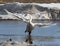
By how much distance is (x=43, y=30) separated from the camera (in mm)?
27484

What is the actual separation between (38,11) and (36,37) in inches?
741

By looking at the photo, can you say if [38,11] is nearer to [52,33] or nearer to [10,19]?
[10,19]

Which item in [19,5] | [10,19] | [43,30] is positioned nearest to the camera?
[43,30]

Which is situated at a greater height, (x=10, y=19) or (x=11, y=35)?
(x=11, y=35)

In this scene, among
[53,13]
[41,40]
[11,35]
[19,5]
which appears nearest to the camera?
[41,40]

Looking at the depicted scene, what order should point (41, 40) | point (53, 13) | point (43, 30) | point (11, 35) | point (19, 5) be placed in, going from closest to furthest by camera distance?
point (41, 40)
point (11, 35)
point (43, 30)
point (53, 13)
point (19, 5)

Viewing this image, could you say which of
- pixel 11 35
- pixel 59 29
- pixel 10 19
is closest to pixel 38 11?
pixel 10 19

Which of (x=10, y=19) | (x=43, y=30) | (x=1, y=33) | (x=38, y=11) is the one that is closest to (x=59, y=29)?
(x=43, y=30)

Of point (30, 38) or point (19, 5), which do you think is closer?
point (30, 38)

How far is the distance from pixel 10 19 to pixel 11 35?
13604 mm

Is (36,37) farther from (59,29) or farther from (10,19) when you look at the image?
(10,19)

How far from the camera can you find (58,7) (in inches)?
1726

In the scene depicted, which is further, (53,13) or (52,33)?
(53,13)

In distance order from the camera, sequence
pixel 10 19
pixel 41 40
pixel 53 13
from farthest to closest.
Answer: pixel 53 13
pixel 10 19
pixel 41 40
